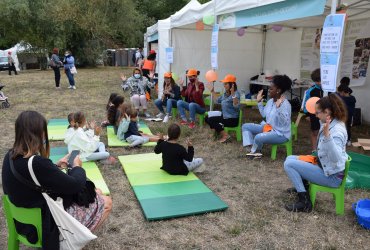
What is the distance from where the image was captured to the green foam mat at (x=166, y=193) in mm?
3602

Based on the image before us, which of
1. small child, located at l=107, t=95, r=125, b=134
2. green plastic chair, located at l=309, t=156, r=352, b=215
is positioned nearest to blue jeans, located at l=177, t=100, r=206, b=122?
small child, located at l=107, t=95, r=125, b=134

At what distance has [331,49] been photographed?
364 cm

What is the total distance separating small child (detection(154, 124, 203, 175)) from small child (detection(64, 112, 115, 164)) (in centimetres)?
99

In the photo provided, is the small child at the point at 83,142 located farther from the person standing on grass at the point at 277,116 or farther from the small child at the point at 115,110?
the person standing on grass at the point at 277,116

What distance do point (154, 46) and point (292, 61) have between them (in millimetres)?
8411

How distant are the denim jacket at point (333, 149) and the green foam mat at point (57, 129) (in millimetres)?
4762

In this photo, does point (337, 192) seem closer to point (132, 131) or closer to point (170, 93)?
point (132, 131)

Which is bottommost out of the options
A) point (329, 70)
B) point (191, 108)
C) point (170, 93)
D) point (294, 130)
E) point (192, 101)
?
point (294, 130)

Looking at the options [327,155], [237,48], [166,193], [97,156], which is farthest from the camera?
[237,48]

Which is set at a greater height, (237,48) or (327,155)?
(237,48)

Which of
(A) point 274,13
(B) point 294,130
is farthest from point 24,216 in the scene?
(B) point 294,130

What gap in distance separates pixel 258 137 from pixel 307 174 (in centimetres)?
169

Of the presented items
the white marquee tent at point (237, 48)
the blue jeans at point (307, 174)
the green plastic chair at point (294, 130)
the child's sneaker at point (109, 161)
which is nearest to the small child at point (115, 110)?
the child's sneaker at point (109, 161)

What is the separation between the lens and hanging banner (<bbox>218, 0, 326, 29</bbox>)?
13.4ft
